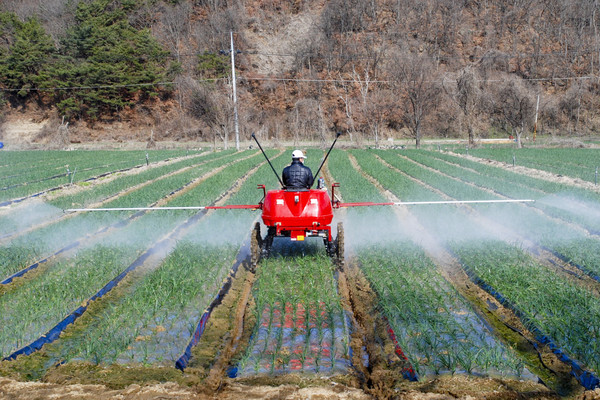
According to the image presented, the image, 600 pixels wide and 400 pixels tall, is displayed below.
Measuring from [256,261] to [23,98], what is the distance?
2361 inches

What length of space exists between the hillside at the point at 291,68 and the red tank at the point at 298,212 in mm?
36979

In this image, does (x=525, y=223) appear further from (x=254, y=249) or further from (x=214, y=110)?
(x=214, y=110)

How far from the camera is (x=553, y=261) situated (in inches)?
322

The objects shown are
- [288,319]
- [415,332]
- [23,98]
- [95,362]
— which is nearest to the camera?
[95,362]

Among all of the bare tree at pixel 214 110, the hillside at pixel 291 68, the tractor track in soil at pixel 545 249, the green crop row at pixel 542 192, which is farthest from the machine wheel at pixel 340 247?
the hillside at pixel 291 68

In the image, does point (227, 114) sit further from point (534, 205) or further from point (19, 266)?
point (19, 266)

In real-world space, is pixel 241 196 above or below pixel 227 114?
below

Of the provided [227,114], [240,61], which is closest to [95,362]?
[227,114]

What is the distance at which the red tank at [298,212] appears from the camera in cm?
751

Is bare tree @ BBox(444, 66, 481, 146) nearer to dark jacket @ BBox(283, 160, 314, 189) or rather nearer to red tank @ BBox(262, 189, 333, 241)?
dark jacket @ BBox(283, 160, 314, 189)

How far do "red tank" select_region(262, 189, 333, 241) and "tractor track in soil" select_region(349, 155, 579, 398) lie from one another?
1.99 meters

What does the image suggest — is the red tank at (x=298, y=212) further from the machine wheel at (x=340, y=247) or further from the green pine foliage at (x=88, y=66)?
the green pine foliage at (x=88, y=66)

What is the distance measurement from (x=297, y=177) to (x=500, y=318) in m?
3.36

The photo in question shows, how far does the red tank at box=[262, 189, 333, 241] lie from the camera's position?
7.51 metres
